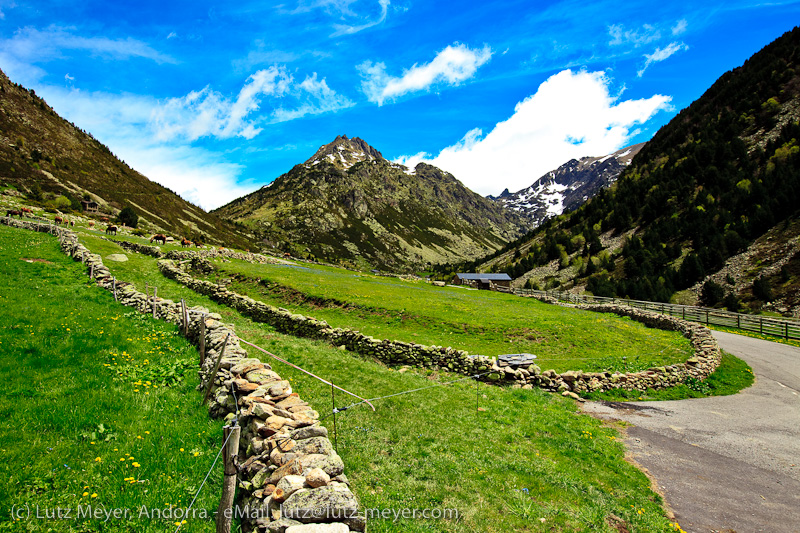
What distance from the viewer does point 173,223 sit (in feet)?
439

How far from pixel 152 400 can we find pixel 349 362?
33.7 ft

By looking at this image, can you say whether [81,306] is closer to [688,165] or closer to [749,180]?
[749,180]

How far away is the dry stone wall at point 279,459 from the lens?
4992 millimetres

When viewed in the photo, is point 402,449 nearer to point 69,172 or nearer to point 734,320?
point 734,320

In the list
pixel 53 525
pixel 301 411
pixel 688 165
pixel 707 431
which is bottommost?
pixel 707 431

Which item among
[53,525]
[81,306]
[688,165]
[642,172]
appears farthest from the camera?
[642,172]

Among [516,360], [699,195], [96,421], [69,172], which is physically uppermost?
[69,172]

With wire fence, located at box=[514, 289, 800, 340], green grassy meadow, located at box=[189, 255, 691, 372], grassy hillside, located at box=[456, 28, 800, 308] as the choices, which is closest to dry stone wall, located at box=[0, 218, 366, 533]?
green grassy meadow, located at box=[189, 255, 691, 372]

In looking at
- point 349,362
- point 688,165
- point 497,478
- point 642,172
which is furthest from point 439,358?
point 642,172

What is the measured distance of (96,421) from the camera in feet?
24.4

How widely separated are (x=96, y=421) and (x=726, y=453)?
63.4ft

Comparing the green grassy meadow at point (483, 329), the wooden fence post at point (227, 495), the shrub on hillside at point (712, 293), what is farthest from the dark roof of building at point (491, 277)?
the wooden fence post at point (227, 495)

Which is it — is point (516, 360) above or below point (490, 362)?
above

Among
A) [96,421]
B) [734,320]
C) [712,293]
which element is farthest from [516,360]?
[712,293]
